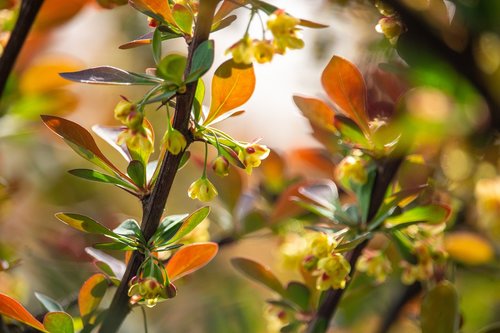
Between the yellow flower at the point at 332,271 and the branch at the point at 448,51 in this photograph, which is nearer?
the branch at the point at 448,51

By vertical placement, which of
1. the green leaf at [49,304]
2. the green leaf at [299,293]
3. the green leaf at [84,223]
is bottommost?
the green leaf at [299,293]

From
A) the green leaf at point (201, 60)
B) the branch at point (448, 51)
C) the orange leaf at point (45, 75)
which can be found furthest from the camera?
the orange leaf at point (45, 75)

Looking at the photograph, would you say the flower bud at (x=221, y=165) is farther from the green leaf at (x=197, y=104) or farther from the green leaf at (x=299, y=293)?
the green leaf at (x=299, y=293)

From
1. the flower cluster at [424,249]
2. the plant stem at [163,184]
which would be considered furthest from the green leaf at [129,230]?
the flower cluster at [424,249]

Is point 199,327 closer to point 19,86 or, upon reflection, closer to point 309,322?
point 309,322

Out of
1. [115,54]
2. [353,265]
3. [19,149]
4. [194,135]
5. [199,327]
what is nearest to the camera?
[194,135]

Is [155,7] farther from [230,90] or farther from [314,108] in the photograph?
[314,108]

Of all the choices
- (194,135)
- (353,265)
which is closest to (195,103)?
(194,135)
